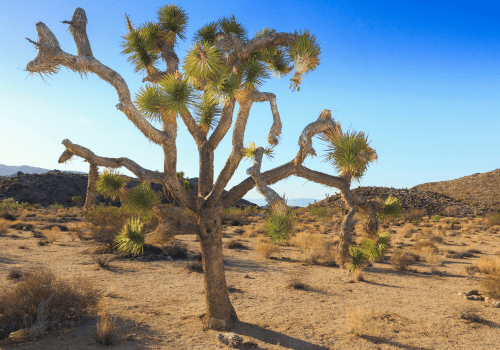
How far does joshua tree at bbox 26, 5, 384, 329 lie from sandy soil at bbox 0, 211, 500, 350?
124cm

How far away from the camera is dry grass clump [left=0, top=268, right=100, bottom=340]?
5543 mm

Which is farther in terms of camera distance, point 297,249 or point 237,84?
point 297,249

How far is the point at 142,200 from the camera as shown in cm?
503

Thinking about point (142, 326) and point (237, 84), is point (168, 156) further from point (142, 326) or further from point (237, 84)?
point (142, 326)

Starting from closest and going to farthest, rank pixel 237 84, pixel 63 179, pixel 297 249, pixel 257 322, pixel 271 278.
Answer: pixel 237 84, pixel 257 322, pixel 271 278, pixel 297 249, pixel 63 179

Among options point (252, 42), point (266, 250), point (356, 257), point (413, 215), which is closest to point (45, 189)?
point (266, 250)

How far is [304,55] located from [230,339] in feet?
16.9

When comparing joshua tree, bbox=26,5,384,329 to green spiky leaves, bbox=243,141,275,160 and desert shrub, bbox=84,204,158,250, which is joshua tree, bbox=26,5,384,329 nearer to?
green spiky leaves, bbox=243,141,275,160

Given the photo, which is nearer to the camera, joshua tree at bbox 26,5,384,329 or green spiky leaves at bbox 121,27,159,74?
joshua tree at bbox 26,5,384,329

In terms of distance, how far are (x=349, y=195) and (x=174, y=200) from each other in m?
3.19

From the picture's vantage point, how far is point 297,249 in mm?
17797

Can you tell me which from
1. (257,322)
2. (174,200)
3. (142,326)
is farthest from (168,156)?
(257,322)

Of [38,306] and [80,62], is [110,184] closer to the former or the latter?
[80,62]

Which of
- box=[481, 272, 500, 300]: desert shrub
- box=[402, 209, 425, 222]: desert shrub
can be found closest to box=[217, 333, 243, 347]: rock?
box=[481, 272, 500, 300]: desert shrub
